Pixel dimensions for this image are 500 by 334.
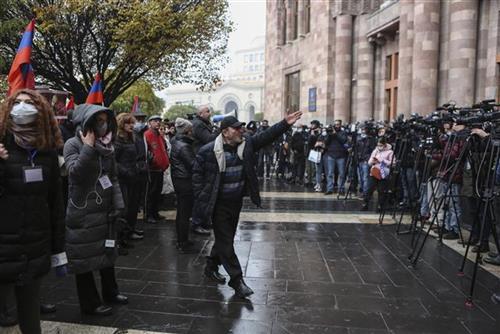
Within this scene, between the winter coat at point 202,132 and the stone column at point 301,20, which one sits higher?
the stone column at point 301,20

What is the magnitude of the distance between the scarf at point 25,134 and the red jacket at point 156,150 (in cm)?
506

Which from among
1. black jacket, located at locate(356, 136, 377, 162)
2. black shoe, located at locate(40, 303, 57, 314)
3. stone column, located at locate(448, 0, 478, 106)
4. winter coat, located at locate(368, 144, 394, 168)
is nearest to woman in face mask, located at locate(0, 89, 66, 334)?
black shoe, located at locate(40, 303, 57, 314)

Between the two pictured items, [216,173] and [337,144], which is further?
[337,144]

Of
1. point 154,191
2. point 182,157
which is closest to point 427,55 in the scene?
point 154,191

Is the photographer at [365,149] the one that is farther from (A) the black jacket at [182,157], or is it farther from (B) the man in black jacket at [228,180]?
(B) the man in black jacket at [228,180]

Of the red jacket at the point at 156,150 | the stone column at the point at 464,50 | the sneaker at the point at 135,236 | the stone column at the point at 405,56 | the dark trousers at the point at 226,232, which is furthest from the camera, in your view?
the stone column at the point at 405,56

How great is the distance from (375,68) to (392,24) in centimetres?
240

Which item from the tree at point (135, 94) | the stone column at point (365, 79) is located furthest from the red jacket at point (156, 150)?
the tree at point (135, 94)

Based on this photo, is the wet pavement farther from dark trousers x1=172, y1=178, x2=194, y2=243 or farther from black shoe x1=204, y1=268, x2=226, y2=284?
dark trousers x1=172, y1=178, x2=194, y2=243

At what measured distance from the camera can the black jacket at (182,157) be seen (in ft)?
22.1

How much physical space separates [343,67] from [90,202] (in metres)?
15.6

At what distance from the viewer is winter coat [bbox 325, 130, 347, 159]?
12.5 metres

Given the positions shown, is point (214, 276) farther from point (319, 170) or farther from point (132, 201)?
point (319, 170)

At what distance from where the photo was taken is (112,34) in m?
15.1
